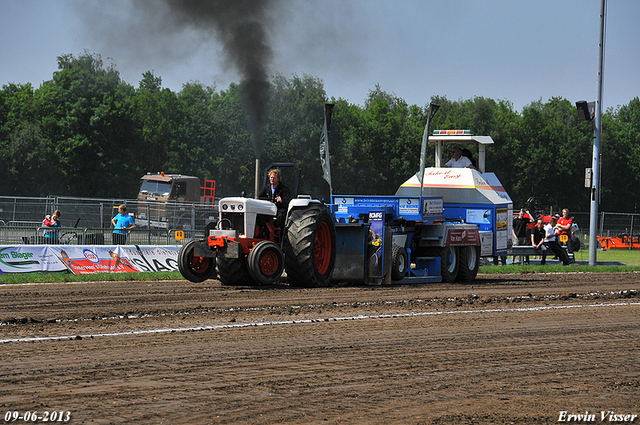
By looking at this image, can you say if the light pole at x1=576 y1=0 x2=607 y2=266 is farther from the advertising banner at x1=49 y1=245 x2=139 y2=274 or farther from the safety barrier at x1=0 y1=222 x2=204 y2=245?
the advertising banner at x1=49 y1=245 x2=139 y2=274

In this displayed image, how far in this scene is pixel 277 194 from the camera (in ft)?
42.1

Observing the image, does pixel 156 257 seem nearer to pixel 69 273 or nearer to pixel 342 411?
pixel 69 273

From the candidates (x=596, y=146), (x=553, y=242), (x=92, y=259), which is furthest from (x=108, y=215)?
(x=596, y=146)

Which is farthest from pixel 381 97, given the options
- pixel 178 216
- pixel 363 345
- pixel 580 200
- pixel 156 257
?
pixel 363 345

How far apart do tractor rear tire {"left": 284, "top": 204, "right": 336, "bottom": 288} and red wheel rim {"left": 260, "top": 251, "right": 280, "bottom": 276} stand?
0.25m

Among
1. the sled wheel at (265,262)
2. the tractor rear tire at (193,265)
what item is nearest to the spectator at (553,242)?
the sled wheel at (265,262)

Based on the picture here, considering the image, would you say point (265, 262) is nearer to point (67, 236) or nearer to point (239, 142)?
point (67, 236)

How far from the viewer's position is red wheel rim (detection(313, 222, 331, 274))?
1306cm

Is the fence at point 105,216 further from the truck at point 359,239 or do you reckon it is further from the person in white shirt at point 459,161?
the truck at point 359,239

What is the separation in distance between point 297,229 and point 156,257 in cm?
653

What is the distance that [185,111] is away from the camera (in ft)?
225

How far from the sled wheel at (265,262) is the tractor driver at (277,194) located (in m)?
0.69

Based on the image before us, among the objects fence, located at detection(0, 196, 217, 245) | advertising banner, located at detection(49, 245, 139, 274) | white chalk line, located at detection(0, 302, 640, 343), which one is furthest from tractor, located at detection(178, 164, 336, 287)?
fence, located at detection(0, 196, 217, 245)

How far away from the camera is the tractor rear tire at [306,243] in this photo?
12.2 metres
